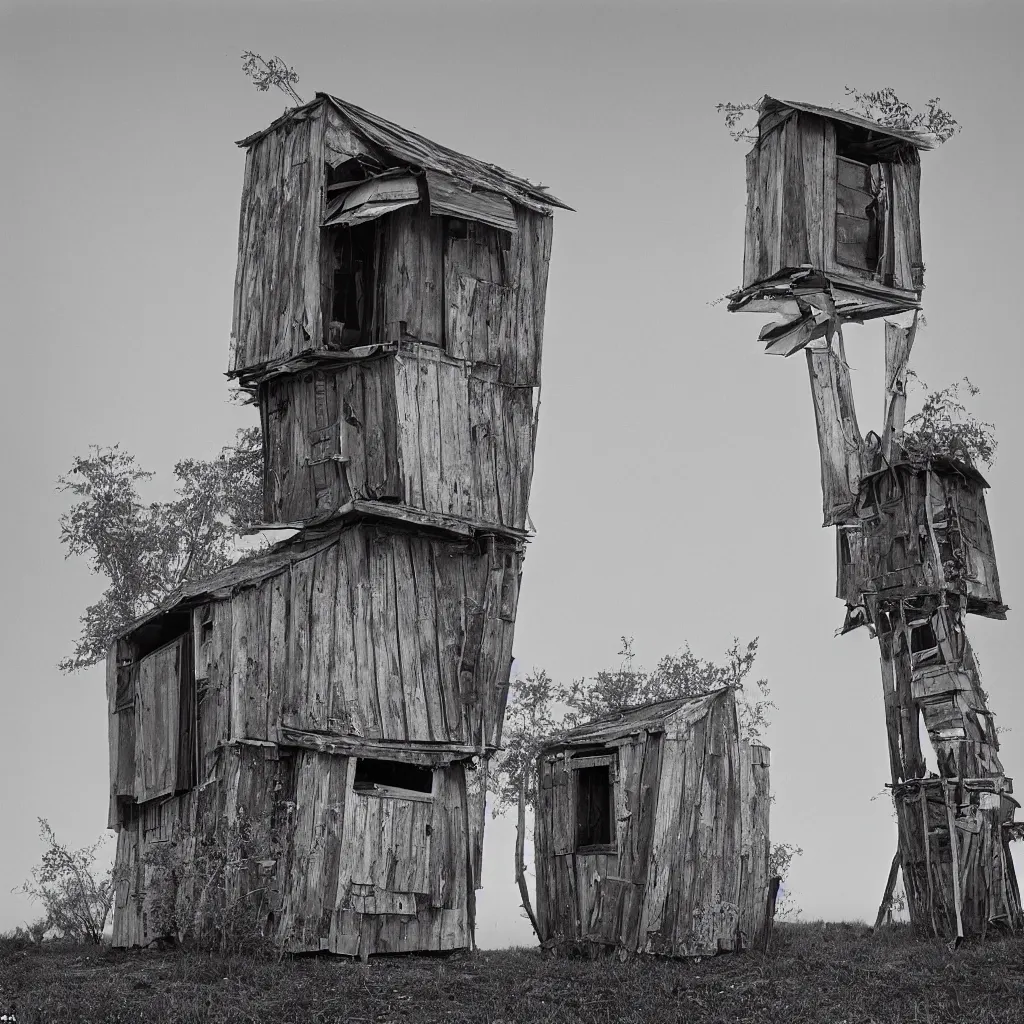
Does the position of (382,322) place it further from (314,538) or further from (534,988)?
(534,988)

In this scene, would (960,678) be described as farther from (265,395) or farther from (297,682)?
(265,395)

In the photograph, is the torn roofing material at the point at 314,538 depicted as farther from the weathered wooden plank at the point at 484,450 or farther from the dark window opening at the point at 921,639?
the dark window opening at the point at 921,639

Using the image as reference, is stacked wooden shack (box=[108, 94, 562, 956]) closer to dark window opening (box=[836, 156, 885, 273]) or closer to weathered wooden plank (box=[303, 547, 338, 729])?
weathered wooden plank (box=[303, 547, 338, 729])

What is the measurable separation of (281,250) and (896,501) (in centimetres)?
1307

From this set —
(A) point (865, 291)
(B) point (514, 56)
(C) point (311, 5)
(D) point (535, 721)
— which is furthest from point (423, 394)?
(B) point (514, 56)

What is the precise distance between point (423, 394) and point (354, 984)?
11355mm

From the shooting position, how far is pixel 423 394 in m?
28.6

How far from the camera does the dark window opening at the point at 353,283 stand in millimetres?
30297

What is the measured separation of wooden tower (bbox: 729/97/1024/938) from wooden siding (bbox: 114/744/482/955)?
858 cm

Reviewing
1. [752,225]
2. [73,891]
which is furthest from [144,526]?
[752,225]

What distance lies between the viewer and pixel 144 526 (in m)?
37.4

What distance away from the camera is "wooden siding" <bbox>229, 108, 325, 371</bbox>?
1134 inches

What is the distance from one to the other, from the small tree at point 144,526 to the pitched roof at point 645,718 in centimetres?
1295

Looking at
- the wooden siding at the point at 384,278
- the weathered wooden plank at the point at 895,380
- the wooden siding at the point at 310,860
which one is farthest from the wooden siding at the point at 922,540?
the wooden siding at the point at 310,860
